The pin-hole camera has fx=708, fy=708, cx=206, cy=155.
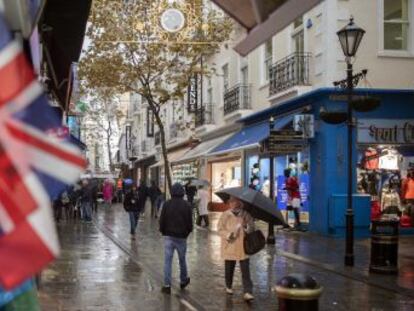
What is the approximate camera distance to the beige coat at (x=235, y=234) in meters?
10.2

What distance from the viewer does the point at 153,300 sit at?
10305 mm

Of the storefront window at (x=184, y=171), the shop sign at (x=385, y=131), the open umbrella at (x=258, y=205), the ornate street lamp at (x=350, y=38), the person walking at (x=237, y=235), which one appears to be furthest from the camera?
the storefront window at (x=184, y=171)

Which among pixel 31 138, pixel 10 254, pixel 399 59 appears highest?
pixel 399 59

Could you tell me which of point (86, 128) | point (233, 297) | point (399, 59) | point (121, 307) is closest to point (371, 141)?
point (399, 59)

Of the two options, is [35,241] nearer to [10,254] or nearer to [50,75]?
[10,254]

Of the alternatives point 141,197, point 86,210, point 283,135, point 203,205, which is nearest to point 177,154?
point 86,210

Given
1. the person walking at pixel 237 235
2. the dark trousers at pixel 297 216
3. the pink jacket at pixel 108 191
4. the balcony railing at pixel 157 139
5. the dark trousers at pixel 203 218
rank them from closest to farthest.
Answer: the person walking at pixel 237 235 → the dark trousers at pixel 297 216 → the dark trousers at pixel 203 218 → the pink jacket at pixel 108 191 → the balcony railing at pixel 157 139

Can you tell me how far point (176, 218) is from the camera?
11078 millimetres

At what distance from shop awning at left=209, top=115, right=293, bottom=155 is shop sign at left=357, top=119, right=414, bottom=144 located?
7.77ft

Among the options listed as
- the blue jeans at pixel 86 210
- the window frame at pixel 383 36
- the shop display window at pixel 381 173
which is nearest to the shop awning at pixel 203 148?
the blue jeans at pixel 86 210

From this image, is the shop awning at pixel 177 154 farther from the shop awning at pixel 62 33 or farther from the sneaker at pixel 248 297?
the sneaker at pixel 248 297

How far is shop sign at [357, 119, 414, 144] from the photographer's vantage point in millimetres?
21375

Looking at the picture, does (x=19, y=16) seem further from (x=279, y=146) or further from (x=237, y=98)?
(x=237, y=98)

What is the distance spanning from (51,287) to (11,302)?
28.9 feet
